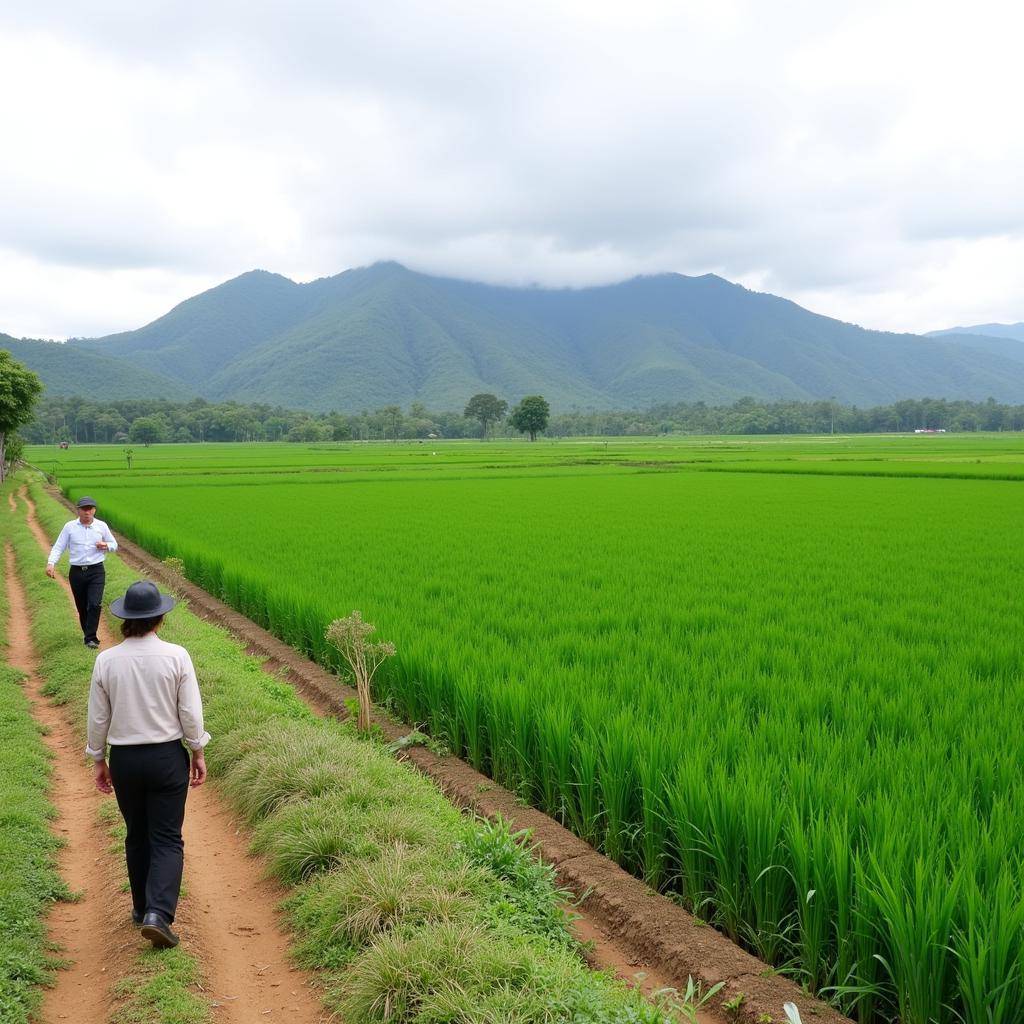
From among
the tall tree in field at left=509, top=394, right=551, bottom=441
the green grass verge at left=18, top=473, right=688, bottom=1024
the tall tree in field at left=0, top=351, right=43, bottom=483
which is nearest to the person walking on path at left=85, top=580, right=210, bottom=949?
the green grass verge at left=18, top=473, right=688, bottom=1024

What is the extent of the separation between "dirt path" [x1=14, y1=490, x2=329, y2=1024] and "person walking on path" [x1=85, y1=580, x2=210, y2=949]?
10.9 inches

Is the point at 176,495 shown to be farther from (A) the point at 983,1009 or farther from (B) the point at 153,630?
(A) the point at 983,1009

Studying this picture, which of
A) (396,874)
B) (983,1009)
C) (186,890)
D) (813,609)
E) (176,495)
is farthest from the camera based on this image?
(176,495)

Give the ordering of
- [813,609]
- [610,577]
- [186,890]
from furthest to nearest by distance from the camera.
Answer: [610,577], [813,609], [186,890]

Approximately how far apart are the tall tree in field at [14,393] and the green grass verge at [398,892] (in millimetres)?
34915

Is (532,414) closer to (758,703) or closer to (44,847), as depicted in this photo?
(758,703)

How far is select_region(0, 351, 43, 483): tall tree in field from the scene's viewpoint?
34.3 meters

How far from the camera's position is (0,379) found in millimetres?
34031

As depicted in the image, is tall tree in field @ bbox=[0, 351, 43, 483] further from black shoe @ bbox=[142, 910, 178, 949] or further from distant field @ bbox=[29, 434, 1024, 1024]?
black shoe @ bbox=[142, 910, 178, 949]

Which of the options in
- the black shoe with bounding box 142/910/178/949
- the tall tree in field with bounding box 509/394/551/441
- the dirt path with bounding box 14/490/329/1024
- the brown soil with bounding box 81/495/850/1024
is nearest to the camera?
the brown soil with bounding box 81/495/850/1024

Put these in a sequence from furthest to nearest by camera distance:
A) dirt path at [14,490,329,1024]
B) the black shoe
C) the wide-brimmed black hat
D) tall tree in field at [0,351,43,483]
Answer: tall tree in field at [0,351,43,483]
the wide-brimmed black hat
the black shoe
dirt path at [14,490,329,1024]

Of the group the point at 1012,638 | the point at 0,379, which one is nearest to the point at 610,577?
the point at 1012,638

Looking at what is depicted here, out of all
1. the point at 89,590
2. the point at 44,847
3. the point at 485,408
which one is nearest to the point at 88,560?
the point at 89,590

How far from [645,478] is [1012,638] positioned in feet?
96.5
